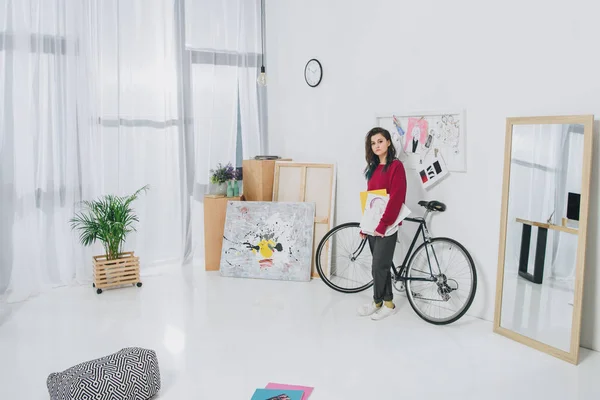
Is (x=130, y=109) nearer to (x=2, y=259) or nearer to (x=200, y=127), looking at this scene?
(x=200, y=127)

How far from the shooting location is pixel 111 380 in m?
2.52

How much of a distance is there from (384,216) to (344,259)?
1068 mm

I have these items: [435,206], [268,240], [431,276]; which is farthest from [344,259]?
[435,206]

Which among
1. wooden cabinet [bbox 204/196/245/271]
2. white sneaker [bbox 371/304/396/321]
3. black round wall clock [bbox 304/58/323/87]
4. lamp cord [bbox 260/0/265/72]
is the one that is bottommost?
white sneaker [bbox 371/304/396/321]

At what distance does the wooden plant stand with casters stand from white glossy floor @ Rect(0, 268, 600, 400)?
97 mm

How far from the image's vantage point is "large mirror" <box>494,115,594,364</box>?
301 centimetres

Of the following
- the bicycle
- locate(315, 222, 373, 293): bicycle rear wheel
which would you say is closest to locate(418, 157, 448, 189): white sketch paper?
the bicycle

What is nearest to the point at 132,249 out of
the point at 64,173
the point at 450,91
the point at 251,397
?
the point at 64,173

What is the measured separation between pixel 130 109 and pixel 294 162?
5.12ft

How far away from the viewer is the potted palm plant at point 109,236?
14.3 feet

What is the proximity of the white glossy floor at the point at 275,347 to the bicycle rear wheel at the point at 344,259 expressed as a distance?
19 centimetres

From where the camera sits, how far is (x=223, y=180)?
498cm

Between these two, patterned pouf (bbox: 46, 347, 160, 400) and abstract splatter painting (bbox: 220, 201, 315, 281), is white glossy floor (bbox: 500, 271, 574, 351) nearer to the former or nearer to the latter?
abstract splatter painting (bbox: 220, 201, 315, 281)

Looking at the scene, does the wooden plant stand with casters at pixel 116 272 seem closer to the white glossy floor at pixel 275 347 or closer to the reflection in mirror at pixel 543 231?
the white glossy floor at pixel 275 347
